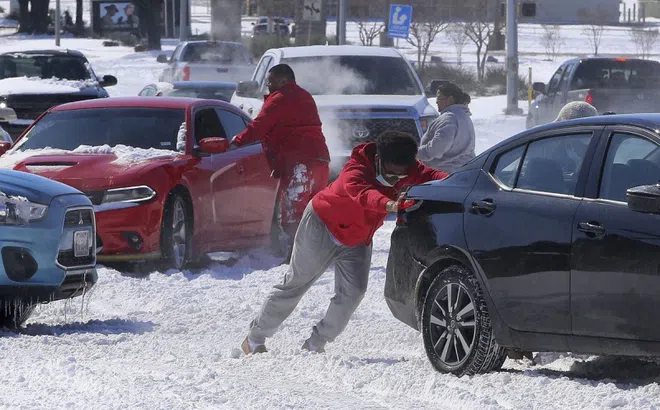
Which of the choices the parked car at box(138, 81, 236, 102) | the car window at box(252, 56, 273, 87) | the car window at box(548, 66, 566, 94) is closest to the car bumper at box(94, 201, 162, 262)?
the car window at box(252, 56, 273, 87)

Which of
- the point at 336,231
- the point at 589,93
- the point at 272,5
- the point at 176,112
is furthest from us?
the point at 272,5

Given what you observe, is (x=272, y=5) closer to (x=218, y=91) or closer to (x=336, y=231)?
(x=218, y=91)

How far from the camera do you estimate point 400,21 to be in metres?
41.2

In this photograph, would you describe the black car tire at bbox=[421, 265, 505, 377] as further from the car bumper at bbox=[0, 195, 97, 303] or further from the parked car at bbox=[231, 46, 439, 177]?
the parked car at bbox=[231, 46, 439, 177]

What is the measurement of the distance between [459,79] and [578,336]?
42039 millimetres

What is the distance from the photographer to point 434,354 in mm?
7516

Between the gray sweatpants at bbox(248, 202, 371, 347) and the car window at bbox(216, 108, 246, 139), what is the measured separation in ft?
17.0

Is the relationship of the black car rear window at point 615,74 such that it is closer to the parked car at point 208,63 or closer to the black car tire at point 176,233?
the black car tire at point 176,233

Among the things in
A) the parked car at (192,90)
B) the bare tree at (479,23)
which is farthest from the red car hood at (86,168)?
the bare tree at (479,23)

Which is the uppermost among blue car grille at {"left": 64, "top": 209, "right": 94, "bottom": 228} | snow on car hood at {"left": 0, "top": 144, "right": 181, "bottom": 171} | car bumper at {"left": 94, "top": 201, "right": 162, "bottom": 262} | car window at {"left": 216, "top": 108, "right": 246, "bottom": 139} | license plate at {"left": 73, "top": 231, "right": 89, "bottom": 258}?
car window at {"left": 216, "top": 108, "right": 246, "bottom": 139}

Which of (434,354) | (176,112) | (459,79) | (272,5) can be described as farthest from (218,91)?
(272,5)

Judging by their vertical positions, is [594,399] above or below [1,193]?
below

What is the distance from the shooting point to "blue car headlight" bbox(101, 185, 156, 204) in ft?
38.3

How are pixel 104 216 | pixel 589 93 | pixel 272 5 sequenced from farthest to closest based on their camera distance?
pixel 272 5
pixel 589 93
pixel 104 216
